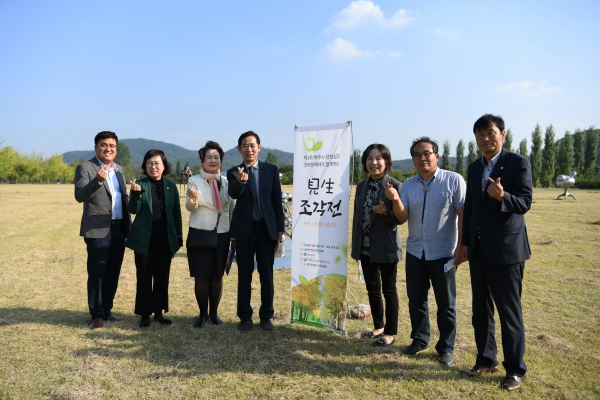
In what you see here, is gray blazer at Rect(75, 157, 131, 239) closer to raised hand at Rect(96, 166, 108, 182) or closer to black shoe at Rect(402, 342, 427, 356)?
raised hand at Rect(96, 166, 108, 182)

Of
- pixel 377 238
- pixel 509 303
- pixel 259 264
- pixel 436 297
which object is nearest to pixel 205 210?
pixel 259 264

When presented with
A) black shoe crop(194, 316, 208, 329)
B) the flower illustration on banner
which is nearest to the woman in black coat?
the flower illustration on banner

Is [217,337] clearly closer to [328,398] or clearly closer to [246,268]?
[246,268]

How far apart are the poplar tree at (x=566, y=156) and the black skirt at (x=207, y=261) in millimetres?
56831

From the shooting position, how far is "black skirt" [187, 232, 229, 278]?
4.34 metres

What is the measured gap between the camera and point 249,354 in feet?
12.2

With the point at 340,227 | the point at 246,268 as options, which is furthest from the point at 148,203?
the point at 340,227

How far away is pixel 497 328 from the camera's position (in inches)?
173

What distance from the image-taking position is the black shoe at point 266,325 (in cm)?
433

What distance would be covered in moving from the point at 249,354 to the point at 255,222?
4.43 ft

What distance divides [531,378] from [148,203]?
398cm

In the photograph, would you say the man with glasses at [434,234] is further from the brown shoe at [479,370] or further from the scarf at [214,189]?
the scarf at [214,189]

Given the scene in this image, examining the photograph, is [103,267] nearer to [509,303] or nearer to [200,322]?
[200,322]

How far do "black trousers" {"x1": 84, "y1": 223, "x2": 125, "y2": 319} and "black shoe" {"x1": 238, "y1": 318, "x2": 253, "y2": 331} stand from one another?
1.57 metres
